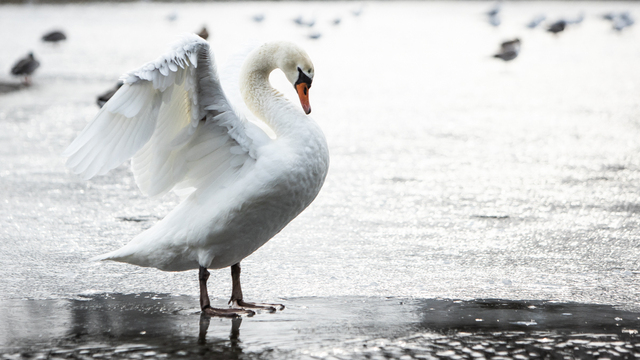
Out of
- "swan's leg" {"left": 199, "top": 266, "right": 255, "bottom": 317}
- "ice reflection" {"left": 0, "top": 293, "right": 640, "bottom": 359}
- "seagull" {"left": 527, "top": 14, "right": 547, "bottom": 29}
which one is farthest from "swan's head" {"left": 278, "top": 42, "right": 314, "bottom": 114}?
"seagull" {"left": 527, "top": 14, "right": 547, "bottom": 29}

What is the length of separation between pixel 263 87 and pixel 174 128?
1.86ft

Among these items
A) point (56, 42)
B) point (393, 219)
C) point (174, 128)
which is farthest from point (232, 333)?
point (56, 42)

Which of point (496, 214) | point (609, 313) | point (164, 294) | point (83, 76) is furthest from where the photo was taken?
point (83, 76)

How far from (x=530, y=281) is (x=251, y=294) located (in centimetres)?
169

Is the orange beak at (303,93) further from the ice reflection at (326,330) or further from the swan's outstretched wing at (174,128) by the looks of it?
the ice reflection at (326,330)

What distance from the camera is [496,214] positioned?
20.8ft

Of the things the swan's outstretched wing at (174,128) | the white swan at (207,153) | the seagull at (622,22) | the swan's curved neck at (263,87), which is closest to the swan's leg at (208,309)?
the white swan at (207,153)

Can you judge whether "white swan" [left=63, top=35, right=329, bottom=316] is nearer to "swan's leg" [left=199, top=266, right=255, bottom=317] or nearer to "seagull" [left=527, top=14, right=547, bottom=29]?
"swan's leg" [left=199, top=266, right=255, bottom=317]

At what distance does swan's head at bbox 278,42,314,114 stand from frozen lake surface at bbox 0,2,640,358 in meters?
0.98

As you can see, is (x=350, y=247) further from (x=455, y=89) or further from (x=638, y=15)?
(x=638, y=15)

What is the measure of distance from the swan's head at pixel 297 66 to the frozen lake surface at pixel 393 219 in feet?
3.21

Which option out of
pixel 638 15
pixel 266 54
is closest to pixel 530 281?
pixel 266 54

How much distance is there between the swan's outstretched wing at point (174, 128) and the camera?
3744 mm

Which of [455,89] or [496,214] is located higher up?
[455,89]
